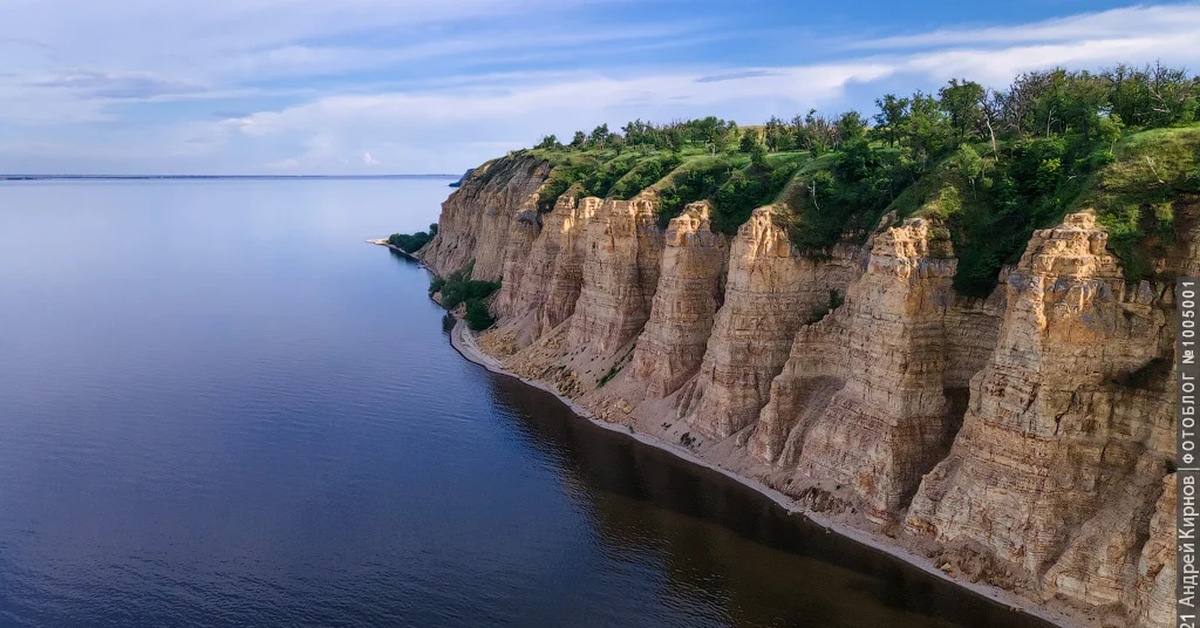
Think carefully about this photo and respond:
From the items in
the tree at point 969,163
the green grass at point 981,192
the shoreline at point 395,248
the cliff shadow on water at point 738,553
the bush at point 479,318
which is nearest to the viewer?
the cliff shadow on water at point 738,553

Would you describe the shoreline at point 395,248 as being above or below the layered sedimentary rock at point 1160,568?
above

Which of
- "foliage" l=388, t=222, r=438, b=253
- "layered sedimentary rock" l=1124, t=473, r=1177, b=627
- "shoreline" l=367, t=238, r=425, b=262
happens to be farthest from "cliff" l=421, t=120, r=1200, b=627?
"foliage" l=388, t=222, r=438, b=253

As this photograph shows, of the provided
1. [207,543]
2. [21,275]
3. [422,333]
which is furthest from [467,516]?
[21,275]

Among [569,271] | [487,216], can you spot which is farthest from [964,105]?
[487,216]

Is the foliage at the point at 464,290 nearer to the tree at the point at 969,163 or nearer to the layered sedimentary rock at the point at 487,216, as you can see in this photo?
the layered sedimentary rock at the point at 487,216

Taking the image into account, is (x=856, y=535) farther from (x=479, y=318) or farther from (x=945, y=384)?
(x=479, y=318)

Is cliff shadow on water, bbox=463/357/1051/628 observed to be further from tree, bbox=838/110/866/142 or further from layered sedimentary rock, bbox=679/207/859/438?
tree, bbox=838/110/866/142

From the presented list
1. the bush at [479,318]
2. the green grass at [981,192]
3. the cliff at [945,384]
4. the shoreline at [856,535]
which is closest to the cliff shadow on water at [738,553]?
the shoreline at [856,535]
